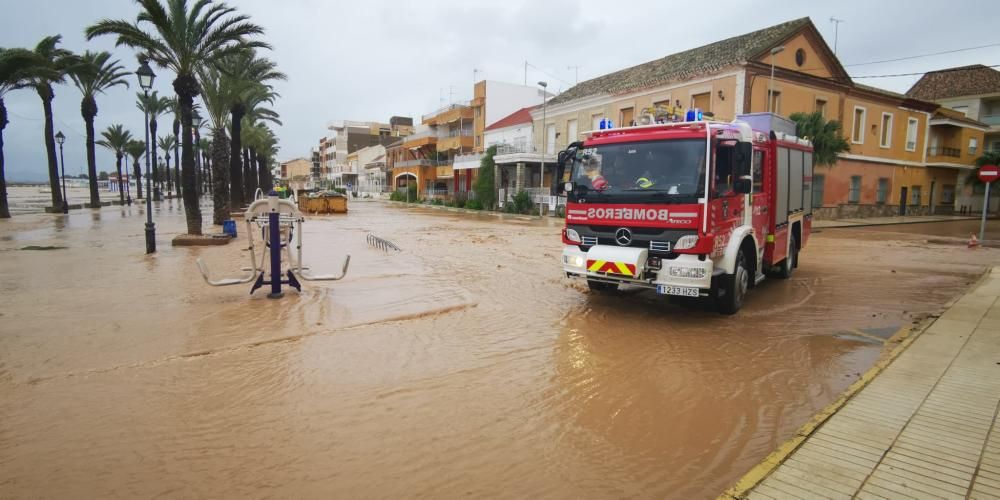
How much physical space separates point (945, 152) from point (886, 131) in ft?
26.5

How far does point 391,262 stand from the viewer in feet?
42.8

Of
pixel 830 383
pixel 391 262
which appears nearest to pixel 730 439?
pixel 830 383

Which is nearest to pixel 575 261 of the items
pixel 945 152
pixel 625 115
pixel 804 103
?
pixel 804 103

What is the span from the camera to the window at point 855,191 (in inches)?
1244

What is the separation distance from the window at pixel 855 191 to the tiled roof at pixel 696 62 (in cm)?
974

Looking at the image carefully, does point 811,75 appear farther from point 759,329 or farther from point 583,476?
point 583,476

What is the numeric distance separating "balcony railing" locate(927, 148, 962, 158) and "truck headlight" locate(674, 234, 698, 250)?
4052 cm

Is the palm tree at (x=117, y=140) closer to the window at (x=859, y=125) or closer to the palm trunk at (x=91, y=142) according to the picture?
the palm trunk at (x=91, y=142)

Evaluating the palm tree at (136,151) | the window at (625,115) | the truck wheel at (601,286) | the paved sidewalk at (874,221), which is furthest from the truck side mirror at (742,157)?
the palm tree at (136,151)

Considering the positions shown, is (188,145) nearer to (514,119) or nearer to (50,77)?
(50,77)

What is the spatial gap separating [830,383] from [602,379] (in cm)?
228

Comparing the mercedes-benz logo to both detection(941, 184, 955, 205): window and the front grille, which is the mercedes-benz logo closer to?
the front grille

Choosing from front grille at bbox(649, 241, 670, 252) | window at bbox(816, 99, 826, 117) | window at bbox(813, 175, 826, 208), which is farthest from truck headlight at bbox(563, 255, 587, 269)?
window at bbox(816, 99, 826, 117)

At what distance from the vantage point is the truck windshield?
7.05 m
